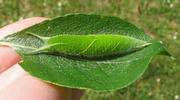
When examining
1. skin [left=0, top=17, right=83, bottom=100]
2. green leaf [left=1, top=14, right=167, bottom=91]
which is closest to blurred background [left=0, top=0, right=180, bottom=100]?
skin [left=0, top=17, right=83, bottom=100]

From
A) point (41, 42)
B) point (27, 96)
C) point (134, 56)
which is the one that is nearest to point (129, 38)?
point (134, 56)

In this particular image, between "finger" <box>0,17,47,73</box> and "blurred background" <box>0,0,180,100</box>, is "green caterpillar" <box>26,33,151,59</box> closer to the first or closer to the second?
"finger" <box>0,17,47,73</box>

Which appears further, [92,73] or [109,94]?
[109,94]

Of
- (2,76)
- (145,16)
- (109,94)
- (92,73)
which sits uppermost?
(92,73)

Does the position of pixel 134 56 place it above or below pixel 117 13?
above

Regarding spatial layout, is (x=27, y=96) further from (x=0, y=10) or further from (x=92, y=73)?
(x=0, y=10)

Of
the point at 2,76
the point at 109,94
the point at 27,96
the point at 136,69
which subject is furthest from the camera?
the point at 109,94

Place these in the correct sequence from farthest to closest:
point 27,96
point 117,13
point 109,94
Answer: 1. point 117,13
2. point 109,94
3. point 27,96
